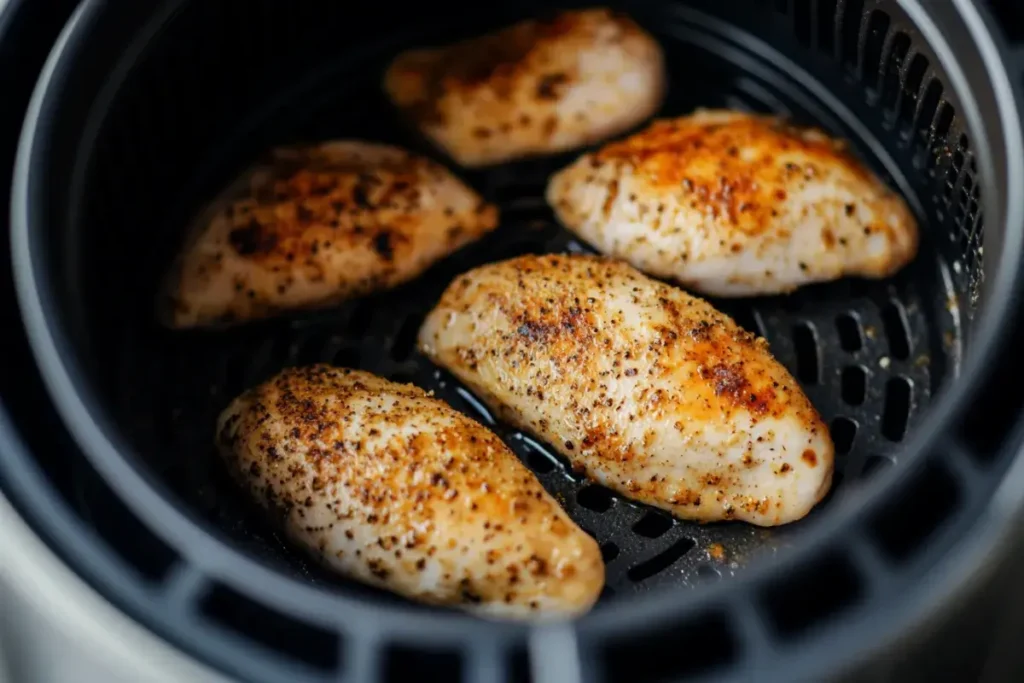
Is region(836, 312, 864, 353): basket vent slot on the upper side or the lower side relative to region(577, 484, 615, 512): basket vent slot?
upper

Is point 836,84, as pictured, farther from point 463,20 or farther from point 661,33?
point 463,20

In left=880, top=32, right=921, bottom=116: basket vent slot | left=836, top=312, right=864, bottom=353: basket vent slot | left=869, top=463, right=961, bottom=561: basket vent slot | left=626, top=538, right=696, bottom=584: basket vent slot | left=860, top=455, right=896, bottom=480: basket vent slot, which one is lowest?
left=626, top=538, right=696, bottom=584: basket vent slot

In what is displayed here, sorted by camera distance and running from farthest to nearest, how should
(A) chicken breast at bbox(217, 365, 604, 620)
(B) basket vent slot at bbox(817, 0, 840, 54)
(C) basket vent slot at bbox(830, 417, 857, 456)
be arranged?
(B) basket vent slot at bbox(817, 0, 840, 54) → (C) basket vent slot at bbox(830, 417, 857, 456) → (A) chicken breast at bbox(217, 365, 604, 620)

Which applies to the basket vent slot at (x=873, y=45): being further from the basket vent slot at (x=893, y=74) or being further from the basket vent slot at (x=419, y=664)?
the basket vent slot at (x=419, y=664)

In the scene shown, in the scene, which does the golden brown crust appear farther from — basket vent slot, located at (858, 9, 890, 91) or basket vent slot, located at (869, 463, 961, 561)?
basket vent slot, located at (869, 463, 961, 561)

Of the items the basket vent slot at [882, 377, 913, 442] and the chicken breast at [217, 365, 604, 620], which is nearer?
the chicken breast at [217, 365, 604, 620]

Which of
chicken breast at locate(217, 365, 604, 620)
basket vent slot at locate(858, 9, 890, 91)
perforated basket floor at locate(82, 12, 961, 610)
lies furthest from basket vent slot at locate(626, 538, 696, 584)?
basket vent slot at locate(858, 9, 890, 91)

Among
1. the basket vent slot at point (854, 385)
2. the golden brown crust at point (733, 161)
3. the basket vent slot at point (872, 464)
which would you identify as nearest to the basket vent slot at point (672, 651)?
the basket vent slot at point (872, 464)
